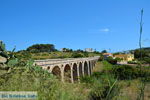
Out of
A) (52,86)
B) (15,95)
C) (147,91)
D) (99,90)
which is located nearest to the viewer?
(15,95)

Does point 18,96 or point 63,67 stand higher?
point 18,96

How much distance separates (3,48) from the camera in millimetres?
3309

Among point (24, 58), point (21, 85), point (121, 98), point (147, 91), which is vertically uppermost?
point (24, 58)

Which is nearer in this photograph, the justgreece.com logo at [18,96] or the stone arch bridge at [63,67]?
the justgreece.com logo at [18,96]

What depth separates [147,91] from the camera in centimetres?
347

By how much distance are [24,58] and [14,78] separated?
4.84 ft

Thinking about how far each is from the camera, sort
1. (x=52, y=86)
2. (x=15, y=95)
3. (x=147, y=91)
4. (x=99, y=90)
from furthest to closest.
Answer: (x=147, y=91) < (x=52, y=86) < (x=99, y=90) < (x=15, y=95)

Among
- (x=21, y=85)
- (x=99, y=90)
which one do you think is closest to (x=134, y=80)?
(x=99, y=90)

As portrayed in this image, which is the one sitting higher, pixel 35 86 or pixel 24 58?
pixel 24 58

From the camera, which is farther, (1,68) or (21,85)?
(1,68)

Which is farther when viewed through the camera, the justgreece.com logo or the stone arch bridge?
the stone arch bridge

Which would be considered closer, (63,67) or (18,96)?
(18,96)

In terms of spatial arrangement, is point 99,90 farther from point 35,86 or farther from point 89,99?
point 35,86

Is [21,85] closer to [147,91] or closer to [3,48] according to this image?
[3,48]
